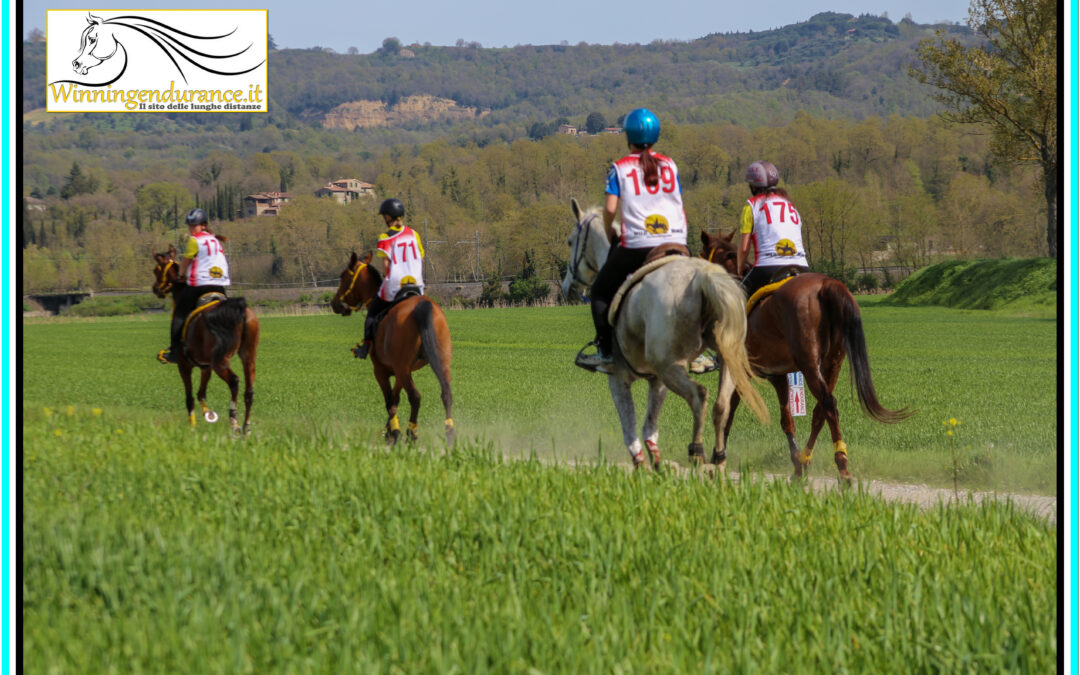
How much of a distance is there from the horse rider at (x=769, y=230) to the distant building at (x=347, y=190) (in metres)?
166

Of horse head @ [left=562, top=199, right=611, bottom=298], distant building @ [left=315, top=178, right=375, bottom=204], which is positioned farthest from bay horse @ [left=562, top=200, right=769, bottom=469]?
distant building @ [left=315, top=178, right=375, bottom=204]

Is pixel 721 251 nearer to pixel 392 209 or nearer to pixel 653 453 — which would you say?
pixel 653 453

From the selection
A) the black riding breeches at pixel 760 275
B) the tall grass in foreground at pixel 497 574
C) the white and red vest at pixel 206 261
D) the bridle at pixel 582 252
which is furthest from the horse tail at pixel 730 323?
the white and red vest at pixel 206 261

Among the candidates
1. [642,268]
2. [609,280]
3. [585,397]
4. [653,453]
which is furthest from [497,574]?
[585,397]

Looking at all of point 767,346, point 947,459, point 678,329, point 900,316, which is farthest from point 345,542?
point 900,316

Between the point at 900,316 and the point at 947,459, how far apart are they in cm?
4241

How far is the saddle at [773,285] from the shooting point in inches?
398

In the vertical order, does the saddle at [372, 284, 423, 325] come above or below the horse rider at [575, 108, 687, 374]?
below

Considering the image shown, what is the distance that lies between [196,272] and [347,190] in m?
179

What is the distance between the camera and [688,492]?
7.04 metres

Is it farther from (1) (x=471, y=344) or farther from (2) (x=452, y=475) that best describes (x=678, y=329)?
(1) (x=471, y=344)

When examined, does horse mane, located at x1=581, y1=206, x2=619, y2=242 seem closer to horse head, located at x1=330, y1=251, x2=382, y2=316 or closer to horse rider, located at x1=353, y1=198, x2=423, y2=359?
horse rider, located at x1=353, y1=198, x2=423, y2=359

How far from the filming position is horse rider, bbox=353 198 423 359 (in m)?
11.7

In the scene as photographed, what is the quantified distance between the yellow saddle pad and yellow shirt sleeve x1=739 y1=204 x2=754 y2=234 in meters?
0.58
